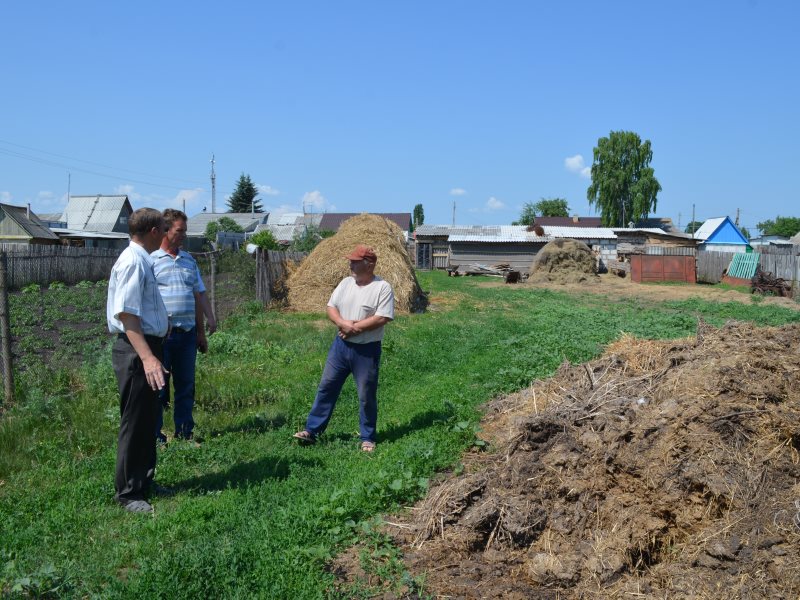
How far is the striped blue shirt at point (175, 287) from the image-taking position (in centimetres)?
587

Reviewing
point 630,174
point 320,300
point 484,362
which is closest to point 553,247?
point 320,300

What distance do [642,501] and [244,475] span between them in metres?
2.83

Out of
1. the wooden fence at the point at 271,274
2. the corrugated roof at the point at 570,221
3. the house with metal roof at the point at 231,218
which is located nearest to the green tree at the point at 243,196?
the house with metal roof at the point at 231,218

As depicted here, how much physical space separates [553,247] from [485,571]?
31.7 meters

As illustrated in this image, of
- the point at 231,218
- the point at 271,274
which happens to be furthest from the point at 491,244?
Answer: the point at 231,218

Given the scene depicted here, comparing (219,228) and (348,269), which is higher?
(219,228)

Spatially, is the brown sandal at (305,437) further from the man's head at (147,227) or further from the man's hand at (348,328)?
the man's head at (147,227)

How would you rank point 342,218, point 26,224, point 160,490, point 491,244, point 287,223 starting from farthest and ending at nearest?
point 287,223 < point 342,218 < point 26,224 < point 491,244 < point 160,490

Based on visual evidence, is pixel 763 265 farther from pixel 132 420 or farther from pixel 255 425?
pixel 132 420

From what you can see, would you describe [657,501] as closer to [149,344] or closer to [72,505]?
[149,344]

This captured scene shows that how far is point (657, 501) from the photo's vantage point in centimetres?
383

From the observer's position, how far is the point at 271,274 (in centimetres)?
1745

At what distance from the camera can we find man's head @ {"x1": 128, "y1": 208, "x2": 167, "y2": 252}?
14.9ft

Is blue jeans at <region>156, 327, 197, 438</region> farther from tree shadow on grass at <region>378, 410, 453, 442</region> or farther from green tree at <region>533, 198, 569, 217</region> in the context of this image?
green tree at <region>533, 198, 569, 217</region>
